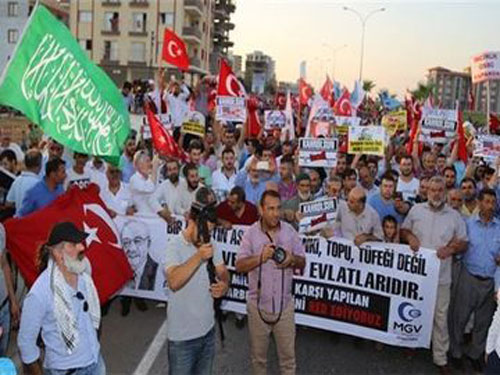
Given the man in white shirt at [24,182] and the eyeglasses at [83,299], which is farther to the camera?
the man in white shirt at [24,182]

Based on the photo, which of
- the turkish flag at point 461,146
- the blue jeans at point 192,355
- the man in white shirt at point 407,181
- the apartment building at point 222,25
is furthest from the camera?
the apartment building at point 222,25

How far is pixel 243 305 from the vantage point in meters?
6.80

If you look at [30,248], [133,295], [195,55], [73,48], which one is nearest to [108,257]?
[30,248]

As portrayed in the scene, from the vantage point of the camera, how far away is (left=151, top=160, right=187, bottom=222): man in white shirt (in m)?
7.48

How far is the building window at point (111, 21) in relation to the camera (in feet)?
217

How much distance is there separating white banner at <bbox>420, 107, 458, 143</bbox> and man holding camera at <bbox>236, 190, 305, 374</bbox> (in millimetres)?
7294

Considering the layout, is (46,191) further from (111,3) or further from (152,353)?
(111,3)

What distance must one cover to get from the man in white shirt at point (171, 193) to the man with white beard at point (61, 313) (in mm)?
3509

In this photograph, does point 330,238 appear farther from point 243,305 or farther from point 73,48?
point 73,48

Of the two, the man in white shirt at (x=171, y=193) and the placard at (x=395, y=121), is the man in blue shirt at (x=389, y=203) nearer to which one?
the man in white shirt at (x=171, y=193)

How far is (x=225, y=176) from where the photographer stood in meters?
8.69

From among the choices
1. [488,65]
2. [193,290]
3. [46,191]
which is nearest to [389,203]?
[193,290]

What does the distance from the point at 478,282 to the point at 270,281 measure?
2199mm

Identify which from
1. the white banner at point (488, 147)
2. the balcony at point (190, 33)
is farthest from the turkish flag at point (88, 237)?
the balcony at point (190, 33)
